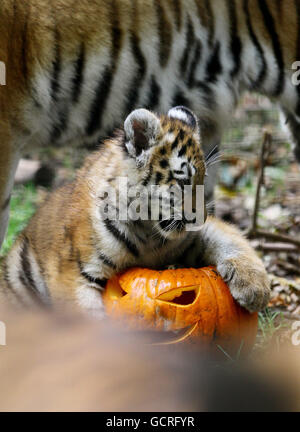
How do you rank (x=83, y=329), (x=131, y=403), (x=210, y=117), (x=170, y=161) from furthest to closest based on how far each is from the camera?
1. (x=210, y=117)
2. (x=170, y=161)
3. (x=83, y=329)
4. (x=131, y=403)

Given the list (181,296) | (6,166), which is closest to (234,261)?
(181,296)

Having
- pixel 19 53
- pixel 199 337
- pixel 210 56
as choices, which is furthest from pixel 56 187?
pixel 199 337

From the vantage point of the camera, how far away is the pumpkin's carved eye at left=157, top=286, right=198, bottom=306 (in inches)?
109

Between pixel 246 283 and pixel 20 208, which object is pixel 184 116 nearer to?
pixel 246 283

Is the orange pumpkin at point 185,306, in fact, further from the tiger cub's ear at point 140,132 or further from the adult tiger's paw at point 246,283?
the tiger cub's ear at point 140,132

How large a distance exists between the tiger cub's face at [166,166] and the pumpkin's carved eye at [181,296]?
227 millimetres

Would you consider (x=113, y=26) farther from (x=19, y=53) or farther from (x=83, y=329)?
(x=83, y=329)

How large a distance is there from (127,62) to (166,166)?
35.6 inches

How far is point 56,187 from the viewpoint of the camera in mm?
3791

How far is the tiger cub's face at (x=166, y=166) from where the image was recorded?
2.71 m

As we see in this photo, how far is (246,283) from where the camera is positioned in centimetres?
281

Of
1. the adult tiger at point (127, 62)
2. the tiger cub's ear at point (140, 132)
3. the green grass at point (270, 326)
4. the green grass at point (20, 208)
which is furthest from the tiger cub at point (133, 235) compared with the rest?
the green grass at point (20, 208)

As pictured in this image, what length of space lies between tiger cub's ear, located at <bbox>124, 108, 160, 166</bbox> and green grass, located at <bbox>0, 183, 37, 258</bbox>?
1930 millimetres
